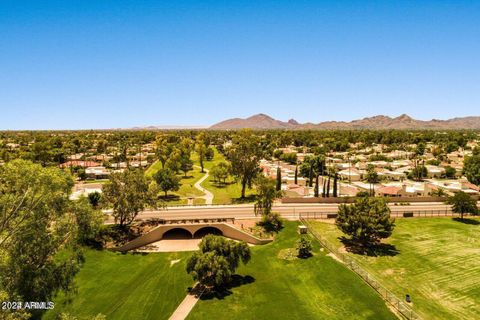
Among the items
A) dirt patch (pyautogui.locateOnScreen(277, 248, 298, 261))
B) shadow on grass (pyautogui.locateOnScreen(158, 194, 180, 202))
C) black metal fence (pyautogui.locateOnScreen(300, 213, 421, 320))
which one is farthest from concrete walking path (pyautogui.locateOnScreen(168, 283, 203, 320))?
shadow on grass (pyautogui.locateOnScreen(158, 194, 180, 202))

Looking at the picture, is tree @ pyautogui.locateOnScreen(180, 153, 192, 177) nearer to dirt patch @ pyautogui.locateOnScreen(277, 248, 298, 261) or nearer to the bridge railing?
the bridge railing

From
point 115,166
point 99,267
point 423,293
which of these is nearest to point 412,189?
point 423,293

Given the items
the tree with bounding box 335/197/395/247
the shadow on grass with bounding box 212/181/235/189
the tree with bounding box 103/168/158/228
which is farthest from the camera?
the shadow on grass with bounding box 212/181/235/189

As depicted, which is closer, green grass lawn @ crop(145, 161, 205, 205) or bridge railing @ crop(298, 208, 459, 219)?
bridge railing @ crop(298, 208, 459, 219)

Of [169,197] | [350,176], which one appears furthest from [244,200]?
[350,176]

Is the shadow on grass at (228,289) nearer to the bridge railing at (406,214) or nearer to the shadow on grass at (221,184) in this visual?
the bridge railing at (406,214)

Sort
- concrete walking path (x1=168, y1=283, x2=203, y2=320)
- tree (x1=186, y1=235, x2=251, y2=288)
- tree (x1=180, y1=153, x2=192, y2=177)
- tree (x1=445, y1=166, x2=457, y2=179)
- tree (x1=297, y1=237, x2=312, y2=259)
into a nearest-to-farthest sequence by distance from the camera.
Result: concrete walking path (x1=168, y1=283, x2=203, y2=320)
tree (x1=186, y1=235, x2=251, y2=288)
tree (x1=297, y1=237, x2=312, y2=259)
tree (x1=180, y1=153, x2=192, y2=177)
tree (x1=445, y1=166, x2=457, y2=179)

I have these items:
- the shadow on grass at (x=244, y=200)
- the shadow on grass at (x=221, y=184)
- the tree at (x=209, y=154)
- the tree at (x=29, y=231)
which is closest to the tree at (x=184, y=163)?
the shadow on grass at (x=221, y=184)

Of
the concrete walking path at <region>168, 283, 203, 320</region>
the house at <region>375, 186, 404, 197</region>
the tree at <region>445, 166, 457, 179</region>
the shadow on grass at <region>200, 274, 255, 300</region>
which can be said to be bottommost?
the concrete walking path at <region>168, 283, 203, 320</region>
